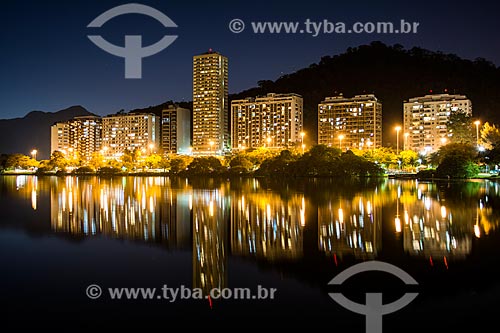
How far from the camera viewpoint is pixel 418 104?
3546 inches

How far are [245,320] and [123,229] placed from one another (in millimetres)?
8877

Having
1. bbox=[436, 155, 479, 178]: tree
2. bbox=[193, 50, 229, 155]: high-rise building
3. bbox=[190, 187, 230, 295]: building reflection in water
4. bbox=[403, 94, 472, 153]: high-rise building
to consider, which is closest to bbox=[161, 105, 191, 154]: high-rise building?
bbox=[193, 50, 229, 155]: high-rise building

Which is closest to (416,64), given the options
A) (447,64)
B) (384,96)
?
(447,64)

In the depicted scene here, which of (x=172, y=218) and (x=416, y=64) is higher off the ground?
(x=416, y=64)

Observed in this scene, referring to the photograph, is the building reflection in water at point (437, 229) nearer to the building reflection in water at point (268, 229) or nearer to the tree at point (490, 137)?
the building reflection in water at point (268, 229)

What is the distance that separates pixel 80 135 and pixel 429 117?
90.5 meters

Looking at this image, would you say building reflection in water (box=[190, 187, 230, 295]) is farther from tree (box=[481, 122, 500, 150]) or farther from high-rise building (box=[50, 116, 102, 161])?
high-rise building (box=[50, 116, 102, 161])

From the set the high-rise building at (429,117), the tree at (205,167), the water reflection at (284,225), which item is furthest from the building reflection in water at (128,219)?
the high-rise building at (429,117)

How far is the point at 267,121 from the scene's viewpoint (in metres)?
101

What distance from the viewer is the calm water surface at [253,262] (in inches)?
272

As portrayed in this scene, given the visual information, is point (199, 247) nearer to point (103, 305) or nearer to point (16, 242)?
point (103, 305)

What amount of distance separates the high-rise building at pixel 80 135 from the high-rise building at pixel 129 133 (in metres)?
A: 6.47

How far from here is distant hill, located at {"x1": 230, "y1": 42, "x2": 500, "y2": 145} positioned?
94625 mm

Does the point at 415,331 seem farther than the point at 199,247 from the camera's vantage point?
No
